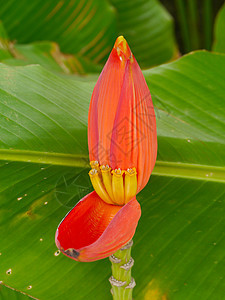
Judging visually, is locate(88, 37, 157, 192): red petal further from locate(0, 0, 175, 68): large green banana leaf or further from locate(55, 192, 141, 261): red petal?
locate(0, 0, 175, 68): large green banana leaf

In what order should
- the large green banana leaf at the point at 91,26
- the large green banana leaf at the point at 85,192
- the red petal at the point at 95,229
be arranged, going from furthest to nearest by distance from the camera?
the large green banana leaf at the point at 91,26 < the large green banana leaf at the point at 85,192 < the red petal at the point at 95,229

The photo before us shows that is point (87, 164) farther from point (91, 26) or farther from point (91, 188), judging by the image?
point (91, 26)

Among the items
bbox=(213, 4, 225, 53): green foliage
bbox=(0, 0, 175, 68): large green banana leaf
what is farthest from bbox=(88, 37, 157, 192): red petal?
bbox=(213, 4, 225, 53): green foliage

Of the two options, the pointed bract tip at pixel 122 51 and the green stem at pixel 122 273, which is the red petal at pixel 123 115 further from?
the green stem at pixel 122 273

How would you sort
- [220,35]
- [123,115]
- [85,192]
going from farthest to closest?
[220,35], [85,192], [123,115]

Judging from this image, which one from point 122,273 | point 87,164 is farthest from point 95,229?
point 87,164

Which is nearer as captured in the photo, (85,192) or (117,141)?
(117,141)

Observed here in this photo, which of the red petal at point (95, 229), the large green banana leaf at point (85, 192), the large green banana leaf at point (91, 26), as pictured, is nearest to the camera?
the red petal at point (95, 229)

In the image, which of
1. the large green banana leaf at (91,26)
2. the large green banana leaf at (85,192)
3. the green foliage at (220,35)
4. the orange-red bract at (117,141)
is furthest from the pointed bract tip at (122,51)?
the green foliage at (220,35)
